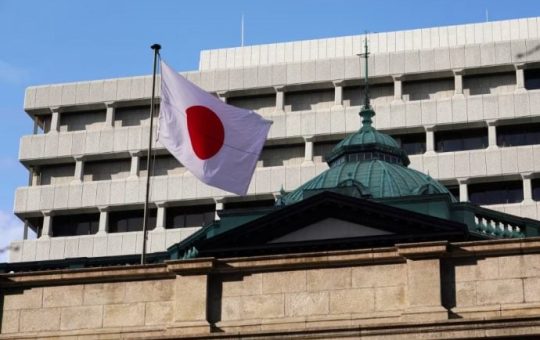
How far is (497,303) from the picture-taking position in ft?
96.4

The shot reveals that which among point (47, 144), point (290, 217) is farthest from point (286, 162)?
point (290, 217)

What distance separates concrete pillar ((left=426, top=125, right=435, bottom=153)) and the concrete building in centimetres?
10

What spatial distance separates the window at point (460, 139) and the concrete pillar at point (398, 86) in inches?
126

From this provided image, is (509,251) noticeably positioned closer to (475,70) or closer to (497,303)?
(497,303)

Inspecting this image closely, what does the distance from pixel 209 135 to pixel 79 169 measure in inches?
2170

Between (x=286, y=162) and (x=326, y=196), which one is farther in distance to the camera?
(x=286, y=162)

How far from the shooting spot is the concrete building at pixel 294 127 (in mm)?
85688

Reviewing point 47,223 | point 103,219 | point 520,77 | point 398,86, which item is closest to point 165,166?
point 103,219

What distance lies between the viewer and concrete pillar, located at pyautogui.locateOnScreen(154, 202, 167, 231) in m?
89.0

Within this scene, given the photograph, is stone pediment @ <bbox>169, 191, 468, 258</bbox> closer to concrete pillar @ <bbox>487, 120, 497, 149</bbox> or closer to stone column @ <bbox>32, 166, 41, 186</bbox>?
concrete pillar @ <bbox>487, 120, 497, 149</bbox>

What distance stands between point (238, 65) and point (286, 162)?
365 inches

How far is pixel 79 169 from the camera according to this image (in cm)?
9375

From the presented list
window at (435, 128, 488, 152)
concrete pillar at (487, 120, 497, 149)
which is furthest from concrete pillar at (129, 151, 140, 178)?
concrete pillar at (487, 120, 497, 149)

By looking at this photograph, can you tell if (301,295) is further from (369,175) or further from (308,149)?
(308,149)
